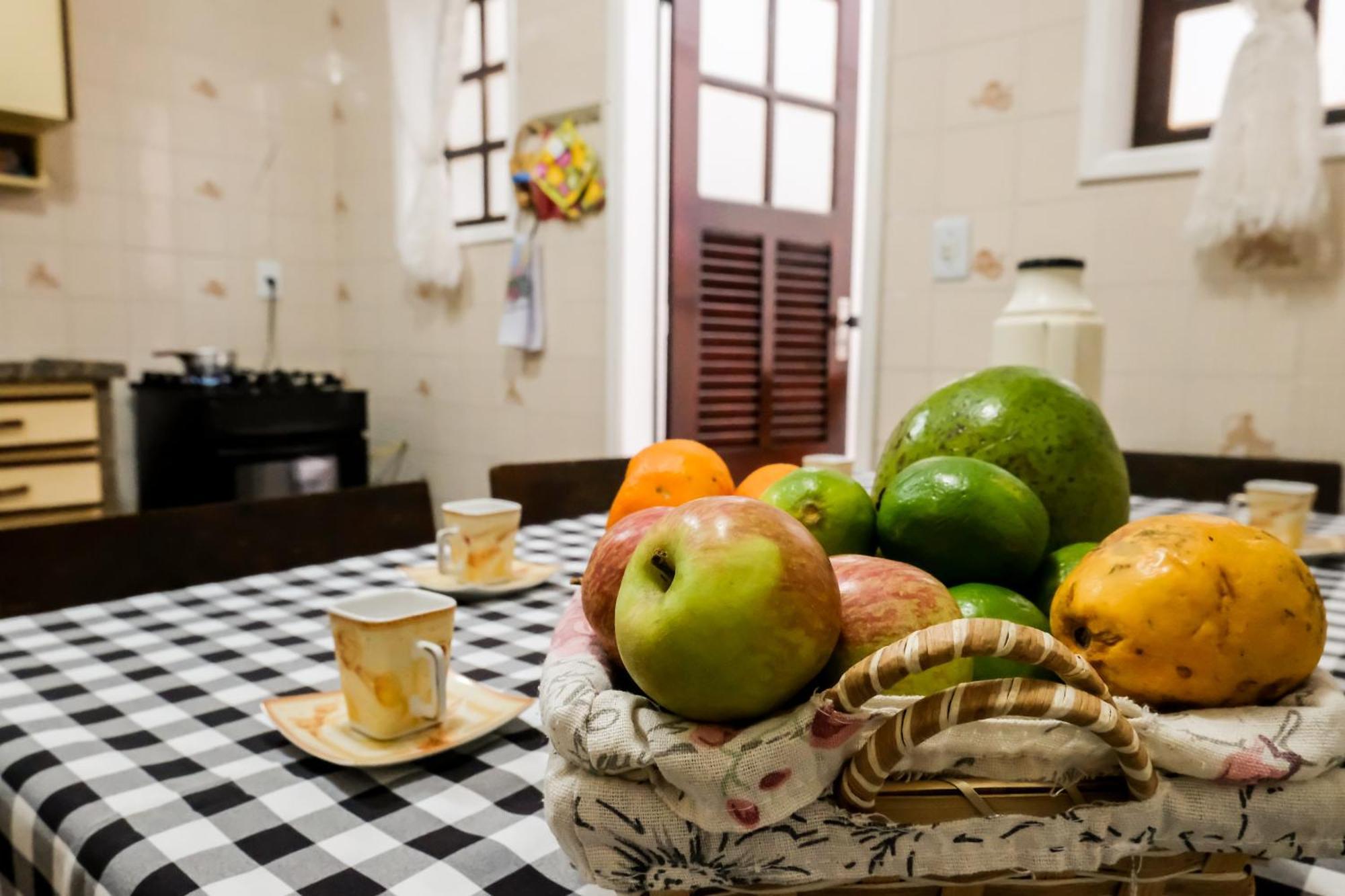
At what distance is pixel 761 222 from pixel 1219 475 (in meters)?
1.52

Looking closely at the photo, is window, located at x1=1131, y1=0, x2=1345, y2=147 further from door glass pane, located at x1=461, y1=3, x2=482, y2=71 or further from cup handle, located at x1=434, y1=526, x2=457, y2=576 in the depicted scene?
door glass pane, located at x1=461, y1=3, x2=482, y2=71

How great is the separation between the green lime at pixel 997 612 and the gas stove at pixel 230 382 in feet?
8.46

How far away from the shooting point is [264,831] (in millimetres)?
442

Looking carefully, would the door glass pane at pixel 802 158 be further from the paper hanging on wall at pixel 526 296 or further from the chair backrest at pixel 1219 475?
the chair backrest at pixel 1219 475

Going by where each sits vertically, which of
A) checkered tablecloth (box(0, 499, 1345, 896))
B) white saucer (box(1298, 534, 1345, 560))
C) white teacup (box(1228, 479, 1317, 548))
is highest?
white teacup (box(1228, 479, 1317, 548))

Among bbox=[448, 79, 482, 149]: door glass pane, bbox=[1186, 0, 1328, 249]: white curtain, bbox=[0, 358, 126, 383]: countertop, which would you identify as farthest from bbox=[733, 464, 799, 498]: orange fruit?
bbox=[448, 79, 482, 149]: door glass pane

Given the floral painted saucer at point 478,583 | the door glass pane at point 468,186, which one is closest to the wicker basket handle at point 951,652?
the floral painted saucer at point 478,583

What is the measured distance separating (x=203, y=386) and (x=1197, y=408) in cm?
256

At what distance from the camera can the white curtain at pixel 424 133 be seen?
9.59 ft

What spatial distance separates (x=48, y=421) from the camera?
7.32 ft

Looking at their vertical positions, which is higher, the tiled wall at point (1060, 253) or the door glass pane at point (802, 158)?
the door glass pane at point (802, 158)

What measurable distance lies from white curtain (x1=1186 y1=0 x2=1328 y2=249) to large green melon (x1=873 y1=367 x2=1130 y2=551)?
1.29 metres

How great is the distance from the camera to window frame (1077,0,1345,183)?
174cm

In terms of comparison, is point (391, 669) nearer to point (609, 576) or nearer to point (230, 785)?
point (230, 785)
